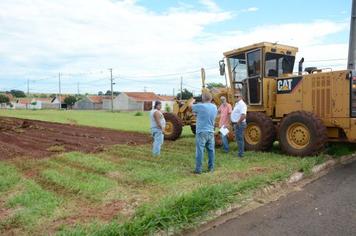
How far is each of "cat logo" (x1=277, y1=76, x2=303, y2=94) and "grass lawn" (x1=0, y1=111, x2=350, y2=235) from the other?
6.19 feet

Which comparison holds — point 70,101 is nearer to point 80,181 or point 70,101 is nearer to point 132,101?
point 132,101

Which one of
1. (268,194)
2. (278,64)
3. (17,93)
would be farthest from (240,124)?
(17,93)

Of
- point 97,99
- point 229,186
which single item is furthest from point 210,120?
point 97,99

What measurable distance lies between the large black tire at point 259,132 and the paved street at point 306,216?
12.1 feet

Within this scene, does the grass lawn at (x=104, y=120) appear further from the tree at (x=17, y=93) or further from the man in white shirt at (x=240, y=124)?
the tree at (x=17, y=93)

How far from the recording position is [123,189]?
7.61 meters

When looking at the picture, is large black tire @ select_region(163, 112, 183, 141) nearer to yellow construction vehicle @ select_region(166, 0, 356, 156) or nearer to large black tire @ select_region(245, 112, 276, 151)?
yellow construction vehicle @ select_region(166, 0, 356, 156)

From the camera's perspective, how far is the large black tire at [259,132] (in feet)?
39.9

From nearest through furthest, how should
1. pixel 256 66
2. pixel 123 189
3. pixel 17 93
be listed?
pixel 123 189
pixel 256 66
pixel 17 93

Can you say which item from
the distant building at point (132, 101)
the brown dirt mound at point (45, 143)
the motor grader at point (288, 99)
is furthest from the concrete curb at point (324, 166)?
the distant building at point (132, 101)

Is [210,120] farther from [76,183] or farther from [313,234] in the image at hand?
[313,234]

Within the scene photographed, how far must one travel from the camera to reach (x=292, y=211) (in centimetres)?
682

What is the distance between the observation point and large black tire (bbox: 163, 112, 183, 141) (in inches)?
635

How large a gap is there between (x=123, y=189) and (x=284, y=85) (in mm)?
6570
